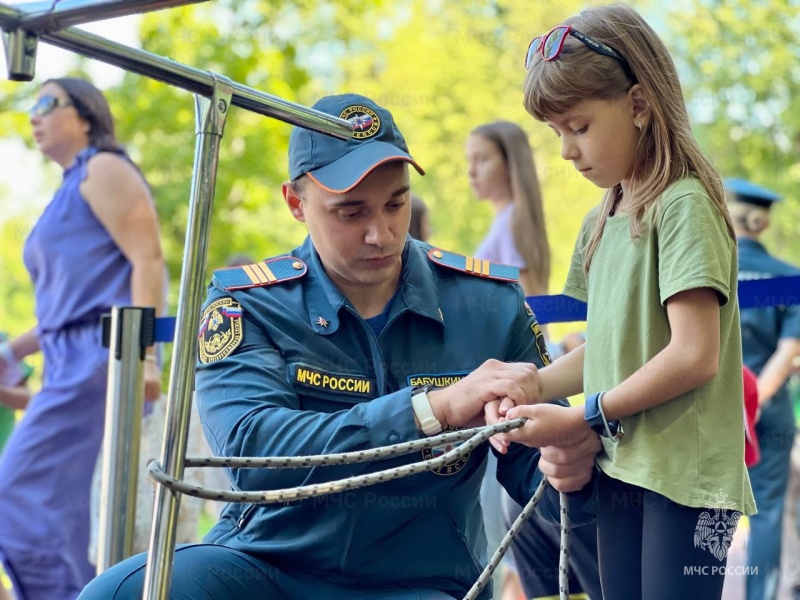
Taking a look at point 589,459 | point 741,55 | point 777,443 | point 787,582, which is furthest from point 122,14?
point 741,55

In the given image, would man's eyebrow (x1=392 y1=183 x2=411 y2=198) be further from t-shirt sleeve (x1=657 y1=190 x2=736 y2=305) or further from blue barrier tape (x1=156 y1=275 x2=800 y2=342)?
blue barrier tape (x1=156 y1=275 x2=800 y2=342)

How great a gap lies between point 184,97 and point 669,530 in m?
8.40

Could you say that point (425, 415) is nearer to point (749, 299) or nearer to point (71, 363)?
point (749, 299)

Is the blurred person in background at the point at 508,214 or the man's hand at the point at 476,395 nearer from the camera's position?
the man's hand at the point at 476,395

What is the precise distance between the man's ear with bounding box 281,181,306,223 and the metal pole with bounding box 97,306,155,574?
510 millimetres

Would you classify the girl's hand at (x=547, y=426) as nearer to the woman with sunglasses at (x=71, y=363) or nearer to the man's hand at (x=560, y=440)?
the man's hand at (x=560, y=440)

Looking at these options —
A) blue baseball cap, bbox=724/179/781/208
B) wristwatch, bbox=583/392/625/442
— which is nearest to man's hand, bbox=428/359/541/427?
wristwatch, bbox=583/392/625/442

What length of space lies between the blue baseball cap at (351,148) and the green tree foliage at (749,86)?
11556mm

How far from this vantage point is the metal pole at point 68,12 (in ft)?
4.88

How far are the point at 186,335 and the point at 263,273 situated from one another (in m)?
0.69

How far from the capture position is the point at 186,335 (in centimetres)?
171

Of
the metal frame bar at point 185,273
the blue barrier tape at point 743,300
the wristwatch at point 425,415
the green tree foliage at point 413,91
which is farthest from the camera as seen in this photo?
the green tree foliage at point 413,91

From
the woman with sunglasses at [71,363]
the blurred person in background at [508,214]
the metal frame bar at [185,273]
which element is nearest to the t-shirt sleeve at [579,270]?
the metal frame bar at [185,273]

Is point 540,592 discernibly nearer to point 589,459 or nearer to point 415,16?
point 589,459
